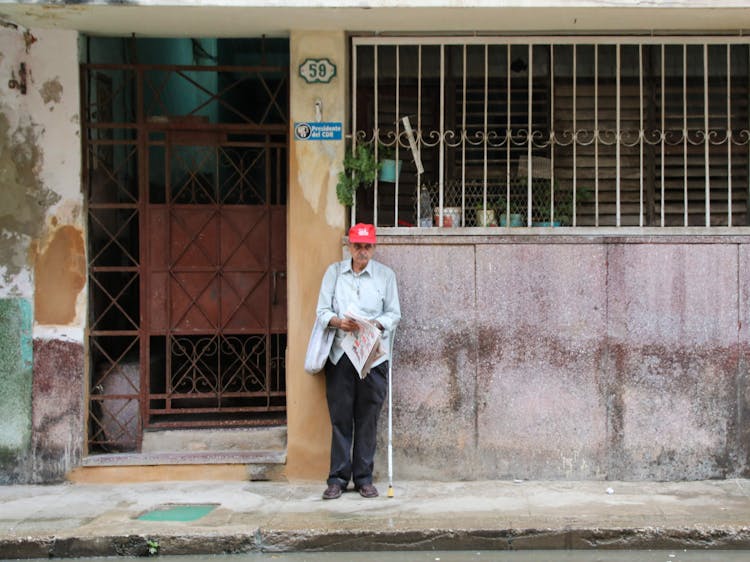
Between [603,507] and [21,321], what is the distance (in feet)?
14.8

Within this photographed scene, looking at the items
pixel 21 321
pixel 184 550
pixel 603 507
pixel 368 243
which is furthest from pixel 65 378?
pixel 603 507

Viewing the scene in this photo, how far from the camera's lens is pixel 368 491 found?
655 cm

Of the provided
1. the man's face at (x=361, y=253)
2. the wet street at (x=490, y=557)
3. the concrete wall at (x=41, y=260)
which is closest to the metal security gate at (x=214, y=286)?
the concrete wall at (x=41, y=260)

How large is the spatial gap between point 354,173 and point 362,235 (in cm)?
68

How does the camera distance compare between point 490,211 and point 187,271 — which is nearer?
point 490,211

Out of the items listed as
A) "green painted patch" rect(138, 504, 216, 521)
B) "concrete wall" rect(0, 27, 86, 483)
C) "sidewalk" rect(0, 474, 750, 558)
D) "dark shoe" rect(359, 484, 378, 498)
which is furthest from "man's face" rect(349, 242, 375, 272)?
"concrete wall" rect(0, 27, 86, 483)

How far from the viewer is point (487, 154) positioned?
7422 millimetres

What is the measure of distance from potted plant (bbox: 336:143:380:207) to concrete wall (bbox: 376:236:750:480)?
1.53 ft

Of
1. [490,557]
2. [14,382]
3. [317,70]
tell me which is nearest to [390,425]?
[490,557]

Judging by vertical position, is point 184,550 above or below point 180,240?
below

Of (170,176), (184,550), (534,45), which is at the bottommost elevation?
(184,550)

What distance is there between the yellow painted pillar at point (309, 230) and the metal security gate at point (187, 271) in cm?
32

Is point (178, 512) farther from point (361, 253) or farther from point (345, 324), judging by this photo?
point (361, 253)

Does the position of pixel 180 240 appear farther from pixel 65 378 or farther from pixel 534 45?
pixel 534 45
